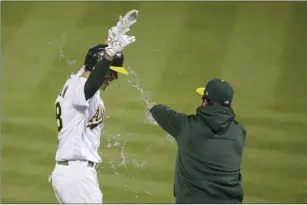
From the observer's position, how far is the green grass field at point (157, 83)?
24.5 feet

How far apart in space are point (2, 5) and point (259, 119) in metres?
4.48

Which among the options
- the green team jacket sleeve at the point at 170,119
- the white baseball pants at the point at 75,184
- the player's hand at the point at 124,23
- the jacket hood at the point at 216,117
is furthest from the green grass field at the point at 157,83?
the player's hand at the point at 124,23

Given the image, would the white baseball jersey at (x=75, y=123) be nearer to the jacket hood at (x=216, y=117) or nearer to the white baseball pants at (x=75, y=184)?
the white baseball pants at (x=75, y=184)

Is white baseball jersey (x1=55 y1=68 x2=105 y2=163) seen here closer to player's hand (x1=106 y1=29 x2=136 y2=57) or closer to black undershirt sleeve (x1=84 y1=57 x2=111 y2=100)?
black undershirt sleeve (x1=84 y1=57 x2=111 y2=100)

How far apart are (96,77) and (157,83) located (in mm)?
3674

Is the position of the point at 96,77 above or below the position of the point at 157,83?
below

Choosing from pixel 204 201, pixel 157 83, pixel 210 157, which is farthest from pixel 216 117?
pixel 157 83

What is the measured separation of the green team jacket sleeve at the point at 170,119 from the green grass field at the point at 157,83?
65.6 inches

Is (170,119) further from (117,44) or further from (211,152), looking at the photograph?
(117,44)

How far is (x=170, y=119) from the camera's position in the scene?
554cm

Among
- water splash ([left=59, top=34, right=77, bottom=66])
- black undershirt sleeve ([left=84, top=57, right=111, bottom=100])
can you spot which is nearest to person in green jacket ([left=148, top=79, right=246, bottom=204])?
black undershirt sleeve ([left=84, top=57, right=111, bottom=100])

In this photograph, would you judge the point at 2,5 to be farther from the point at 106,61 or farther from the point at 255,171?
the point at 106,61

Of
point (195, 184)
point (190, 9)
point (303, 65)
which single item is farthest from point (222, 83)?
point (190, 9)

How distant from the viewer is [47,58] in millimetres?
9484
